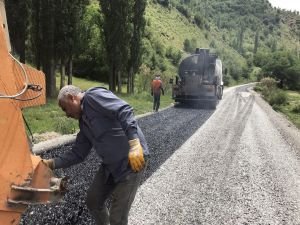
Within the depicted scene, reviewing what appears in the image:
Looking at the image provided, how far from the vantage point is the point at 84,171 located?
27.9 feet

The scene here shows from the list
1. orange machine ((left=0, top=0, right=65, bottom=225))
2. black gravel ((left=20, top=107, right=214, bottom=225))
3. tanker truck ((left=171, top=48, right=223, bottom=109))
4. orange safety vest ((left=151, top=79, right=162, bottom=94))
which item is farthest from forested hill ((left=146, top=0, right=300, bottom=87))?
orange machine ((left=0, top=0, right=65, bottom=225))

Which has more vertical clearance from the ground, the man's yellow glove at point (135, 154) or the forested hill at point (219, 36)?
the man's yellow glove at point (135, 154)

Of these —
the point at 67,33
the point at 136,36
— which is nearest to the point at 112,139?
the point at 67,33

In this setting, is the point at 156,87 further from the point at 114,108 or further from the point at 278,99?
the point at 114,108

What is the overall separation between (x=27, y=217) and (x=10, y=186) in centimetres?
305

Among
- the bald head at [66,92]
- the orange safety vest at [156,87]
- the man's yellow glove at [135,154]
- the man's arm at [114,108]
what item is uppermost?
the bald head at [66,92]

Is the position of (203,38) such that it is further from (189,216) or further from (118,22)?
(189,216)

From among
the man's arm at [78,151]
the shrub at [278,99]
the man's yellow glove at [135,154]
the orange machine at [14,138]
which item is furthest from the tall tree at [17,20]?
the shrub at [278,99]

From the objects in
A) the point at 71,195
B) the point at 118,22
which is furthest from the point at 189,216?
the point at 118,22

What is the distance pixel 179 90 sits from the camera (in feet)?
93.3

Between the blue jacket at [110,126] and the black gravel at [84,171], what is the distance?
1874 mm

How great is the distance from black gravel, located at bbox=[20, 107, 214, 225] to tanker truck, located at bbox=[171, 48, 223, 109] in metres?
8.89

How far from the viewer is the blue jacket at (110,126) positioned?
3.96m

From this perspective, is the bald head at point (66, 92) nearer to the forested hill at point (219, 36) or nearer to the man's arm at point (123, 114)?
the man's arm at point (123, 114)
